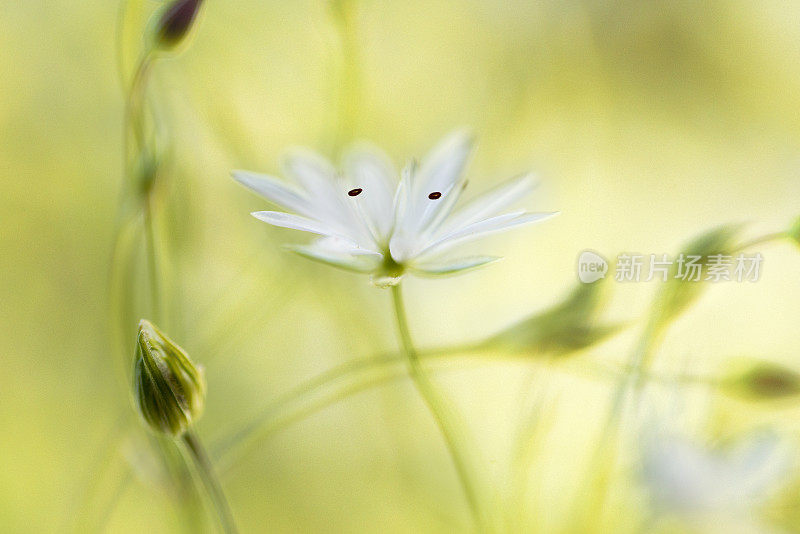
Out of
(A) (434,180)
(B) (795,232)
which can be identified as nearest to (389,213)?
(A) (434,180)

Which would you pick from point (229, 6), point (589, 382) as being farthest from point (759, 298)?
point (229, 6)

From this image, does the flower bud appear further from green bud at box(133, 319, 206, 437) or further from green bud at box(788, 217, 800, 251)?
green bud at box(788, 217, 800, 251)

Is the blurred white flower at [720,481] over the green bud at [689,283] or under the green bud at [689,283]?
under

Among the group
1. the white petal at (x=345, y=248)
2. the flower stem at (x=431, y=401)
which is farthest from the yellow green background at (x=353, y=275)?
the white petal at (x=345, y=248)

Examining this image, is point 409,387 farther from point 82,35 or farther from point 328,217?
point 82,35

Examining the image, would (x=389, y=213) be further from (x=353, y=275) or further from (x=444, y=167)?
(x=353, y=275)

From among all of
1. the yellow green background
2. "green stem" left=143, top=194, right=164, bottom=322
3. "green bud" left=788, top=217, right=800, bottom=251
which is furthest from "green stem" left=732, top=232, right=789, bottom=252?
"green stem" left=143, top=194, right=164, bottom=322

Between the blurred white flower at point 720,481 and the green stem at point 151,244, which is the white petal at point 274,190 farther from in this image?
the blurred white flower at point 720,481
